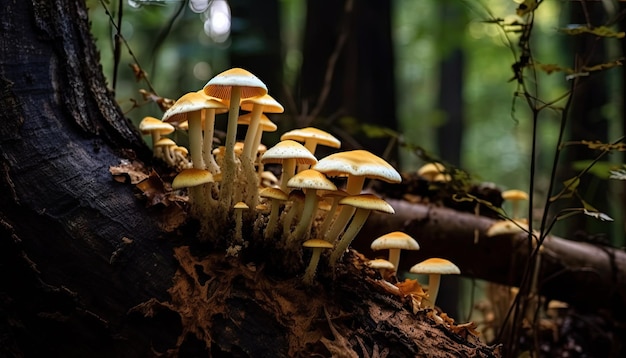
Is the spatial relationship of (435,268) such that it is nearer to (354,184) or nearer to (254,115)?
(354,184)

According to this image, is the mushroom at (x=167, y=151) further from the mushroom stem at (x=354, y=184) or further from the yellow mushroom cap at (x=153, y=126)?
the mushroom stem at (x=354, y=184)

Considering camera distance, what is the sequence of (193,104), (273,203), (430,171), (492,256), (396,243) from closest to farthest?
(193,104) < (273,203) < (396,243) < (492,256) < (430,171)

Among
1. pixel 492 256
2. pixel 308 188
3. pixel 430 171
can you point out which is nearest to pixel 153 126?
pixel 308 188

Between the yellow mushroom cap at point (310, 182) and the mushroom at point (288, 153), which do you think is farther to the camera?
the mushroom at point (288, 153)

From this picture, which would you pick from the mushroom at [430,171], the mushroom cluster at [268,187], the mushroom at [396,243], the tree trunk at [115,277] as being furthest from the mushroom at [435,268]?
the mushroom at [430,171]

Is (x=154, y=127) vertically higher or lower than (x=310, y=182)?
higher

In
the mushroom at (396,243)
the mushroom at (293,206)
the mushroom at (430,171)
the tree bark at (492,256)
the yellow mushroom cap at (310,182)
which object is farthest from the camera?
the mushroom at (430,171)

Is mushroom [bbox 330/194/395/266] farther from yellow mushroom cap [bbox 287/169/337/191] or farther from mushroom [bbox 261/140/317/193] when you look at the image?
mushroom [bbox 261/140/317/193]
